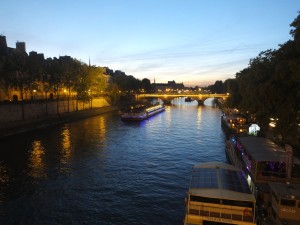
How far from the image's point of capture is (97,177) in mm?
30281

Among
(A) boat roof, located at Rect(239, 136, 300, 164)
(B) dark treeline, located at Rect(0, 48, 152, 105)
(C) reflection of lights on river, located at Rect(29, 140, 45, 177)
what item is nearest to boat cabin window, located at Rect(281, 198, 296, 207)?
(A) boat roof, located at Rect(239, 136, 300, 164)

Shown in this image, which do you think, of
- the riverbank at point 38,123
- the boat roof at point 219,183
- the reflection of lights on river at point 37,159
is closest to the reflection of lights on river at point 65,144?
the reflection of lights on river at point 37,159

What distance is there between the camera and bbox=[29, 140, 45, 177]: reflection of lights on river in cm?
3169

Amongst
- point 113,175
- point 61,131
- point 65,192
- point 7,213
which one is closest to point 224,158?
point 113,175

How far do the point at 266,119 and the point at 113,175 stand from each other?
1572 centimetres

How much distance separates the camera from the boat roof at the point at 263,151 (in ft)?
71.3

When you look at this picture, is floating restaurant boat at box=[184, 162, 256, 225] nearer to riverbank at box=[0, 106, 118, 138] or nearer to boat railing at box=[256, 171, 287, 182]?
boat railing at box=[256, 171, 287, 182]

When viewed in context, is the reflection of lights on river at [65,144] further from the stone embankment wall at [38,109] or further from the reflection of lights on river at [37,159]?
the stone embankment wall at [38,109]

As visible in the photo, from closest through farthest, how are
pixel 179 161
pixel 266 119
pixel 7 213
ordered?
pixel 7 213 → pixel 266 119 → pixel 179 161

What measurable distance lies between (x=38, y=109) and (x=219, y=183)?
58.4 m

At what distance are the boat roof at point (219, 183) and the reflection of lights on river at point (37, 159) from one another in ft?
59.7

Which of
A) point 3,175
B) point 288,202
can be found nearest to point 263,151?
point 288,202

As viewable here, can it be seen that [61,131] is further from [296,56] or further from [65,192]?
[296,56]

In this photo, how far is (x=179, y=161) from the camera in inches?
1423
